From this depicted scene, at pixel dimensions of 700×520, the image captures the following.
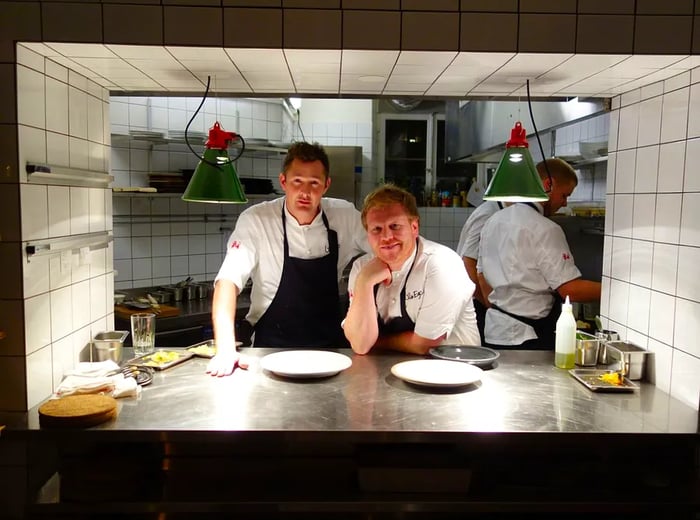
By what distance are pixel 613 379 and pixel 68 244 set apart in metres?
1.84

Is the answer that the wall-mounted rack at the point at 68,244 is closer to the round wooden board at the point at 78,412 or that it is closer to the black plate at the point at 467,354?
the round wooden board at the point at 78,412

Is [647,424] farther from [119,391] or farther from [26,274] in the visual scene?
[26,274]

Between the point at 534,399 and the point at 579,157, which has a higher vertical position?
the point at 579,157

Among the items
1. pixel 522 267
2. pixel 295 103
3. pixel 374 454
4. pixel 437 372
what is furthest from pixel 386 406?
pixel 295 103

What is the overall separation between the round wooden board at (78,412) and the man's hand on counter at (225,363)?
0.38m

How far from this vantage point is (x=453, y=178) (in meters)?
6.62

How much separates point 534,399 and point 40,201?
1.61m

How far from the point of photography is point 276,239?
98.5 inches

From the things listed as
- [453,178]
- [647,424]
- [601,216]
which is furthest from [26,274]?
[453,178]

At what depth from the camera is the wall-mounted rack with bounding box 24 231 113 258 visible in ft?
5.33

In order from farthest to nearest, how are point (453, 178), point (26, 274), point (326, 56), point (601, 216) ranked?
point (453, 178) < point (601, 216) < point (326, 56) < point (26, 274)

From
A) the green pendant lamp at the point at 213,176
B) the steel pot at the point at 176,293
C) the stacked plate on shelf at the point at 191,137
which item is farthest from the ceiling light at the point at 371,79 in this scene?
the steel pot at the point at 176,293

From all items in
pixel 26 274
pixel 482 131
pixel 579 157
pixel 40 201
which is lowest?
pixel 26 274

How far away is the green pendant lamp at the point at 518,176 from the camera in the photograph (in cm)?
197
